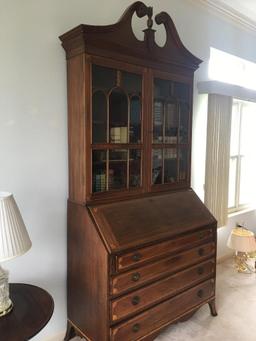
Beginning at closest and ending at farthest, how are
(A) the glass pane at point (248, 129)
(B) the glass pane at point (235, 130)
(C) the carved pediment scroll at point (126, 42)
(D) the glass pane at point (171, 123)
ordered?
(C) the carved pediment scroll at point (126, 42) → (D) the glass pane at point (171, 123) → (B) the glass pane at point (235, 130) → (A) the glass pane at point (248, 129)

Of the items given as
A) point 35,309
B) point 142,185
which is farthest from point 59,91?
point 35,309

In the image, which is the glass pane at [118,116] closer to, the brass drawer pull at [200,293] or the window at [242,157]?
the brass drawer pull at [200,293]

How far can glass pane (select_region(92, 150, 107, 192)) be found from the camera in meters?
1.92

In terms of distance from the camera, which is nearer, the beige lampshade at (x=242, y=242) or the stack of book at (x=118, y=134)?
the stack of book at (x=118, y=134)

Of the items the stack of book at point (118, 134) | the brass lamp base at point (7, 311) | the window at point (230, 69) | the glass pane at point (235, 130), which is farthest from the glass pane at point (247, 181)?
the brass lamp base at point (7, 311)

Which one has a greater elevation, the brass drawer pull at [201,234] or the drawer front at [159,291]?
the brass drawer pull at [201,234]

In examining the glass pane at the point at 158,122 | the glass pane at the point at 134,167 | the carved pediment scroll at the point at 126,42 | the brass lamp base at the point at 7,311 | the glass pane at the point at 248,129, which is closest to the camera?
the brass lamp base at the point at 7,311

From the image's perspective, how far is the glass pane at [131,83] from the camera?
1995 millimetres

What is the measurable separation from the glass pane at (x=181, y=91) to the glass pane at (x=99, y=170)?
2.75 ft

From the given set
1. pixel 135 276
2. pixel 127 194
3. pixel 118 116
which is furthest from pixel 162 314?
pixel 118 116

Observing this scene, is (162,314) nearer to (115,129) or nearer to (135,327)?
(135,327)

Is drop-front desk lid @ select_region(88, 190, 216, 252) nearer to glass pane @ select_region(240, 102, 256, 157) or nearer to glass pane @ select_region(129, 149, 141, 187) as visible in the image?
glass pane @ select_region(129, 149, 141, 187)

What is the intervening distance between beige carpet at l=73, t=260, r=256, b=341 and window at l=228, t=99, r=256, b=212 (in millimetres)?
1226

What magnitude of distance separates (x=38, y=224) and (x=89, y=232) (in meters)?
0.38
